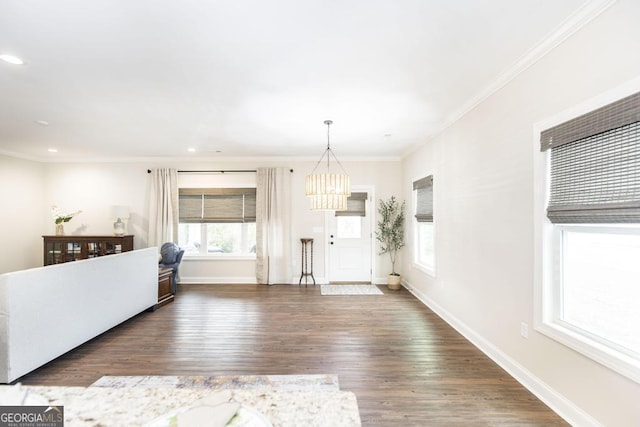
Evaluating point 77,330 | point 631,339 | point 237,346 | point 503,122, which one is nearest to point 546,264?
point 631,339

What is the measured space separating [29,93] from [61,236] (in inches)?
141

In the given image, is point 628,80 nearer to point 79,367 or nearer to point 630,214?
point 630,214

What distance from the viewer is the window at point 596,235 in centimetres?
172

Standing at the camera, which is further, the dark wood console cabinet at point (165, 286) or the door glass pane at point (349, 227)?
the door glass pane at point (349, 227)

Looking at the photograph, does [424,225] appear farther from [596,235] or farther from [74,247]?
[74,247]

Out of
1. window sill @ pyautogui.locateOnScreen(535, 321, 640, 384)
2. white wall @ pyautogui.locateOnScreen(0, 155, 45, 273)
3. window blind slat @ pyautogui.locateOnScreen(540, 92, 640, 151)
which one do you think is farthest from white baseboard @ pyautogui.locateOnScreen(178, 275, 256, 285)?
window blind slat @ pyautogui.locateOnScreen(540, 92, 640, 151)

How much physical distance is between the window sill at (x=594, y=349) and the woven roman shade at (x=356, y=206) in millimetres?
4071

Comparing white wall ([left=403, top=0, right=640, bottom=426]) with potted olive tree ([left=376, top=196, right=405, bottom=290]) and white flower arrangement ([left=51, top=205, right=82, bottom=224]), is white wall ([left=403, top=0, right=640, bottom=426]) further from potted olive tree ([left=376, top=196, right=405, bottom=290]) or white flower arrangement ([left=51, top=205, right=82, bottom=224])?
white flower arrangement ([left=51, top=205, right=82, bottom=224])

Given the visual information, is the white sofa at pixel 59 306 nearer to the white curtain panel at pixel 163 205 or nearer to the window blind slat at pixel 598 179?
the white curtain panel at pixel 163 205

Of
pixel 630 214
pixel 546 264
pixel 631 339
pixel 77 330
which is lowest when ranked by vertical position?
pixel 77 330

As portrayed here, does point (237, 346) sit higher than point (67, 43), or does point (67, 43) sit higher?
point (67, 43)

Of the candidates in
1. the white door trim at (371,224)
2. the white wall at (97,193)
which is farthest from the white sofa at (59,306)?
the white door trim at (371,224)

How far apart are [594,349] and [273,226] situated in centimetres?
502

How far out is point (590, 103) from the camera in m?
1.90
